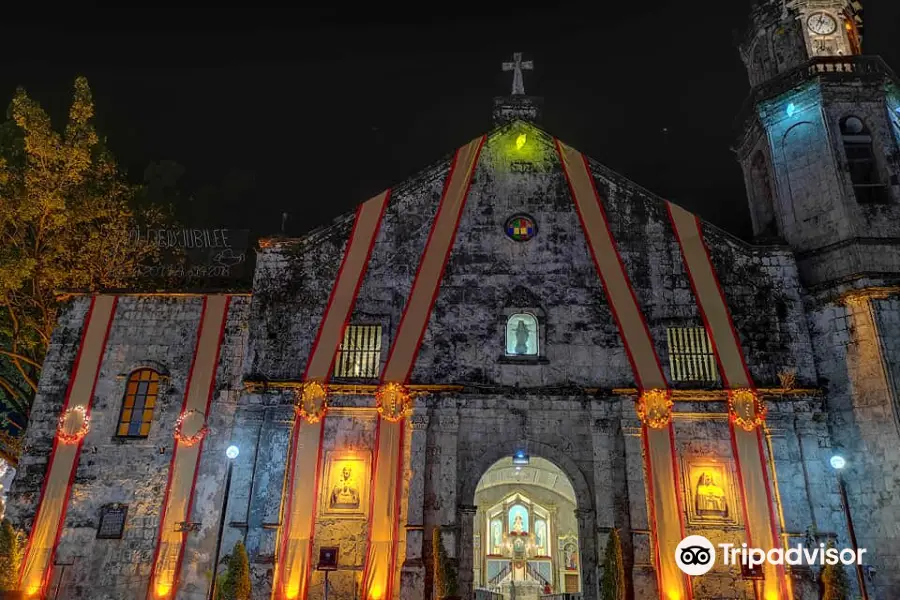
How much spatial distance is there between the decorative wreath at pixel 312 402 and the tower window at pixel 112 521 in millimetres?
5958

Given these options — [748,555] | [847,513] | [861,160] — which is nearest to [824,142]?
[861,160]

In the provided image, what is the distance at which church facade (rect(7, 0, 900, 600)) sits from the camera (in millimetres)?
18953

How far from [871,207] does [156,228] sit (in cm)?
2833

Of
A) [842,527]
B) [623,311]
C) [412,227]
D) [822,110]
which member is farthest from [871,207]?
[412,227]

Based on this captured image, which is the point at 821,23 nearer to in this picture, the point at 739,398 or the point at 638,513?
the point at 739,398

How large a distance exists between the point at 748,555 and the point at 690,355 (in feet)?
19.5

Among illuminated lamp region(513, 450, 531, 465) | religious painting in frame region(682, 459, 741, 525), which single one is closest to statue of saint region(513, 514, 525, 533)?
illuminated lamp region(513, 450, 531, 465)

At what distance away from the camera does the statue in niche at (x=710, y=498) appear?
19.3 metres

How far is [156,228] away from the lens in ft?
99.2

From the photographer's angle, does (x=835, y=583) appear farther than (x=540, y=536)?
No

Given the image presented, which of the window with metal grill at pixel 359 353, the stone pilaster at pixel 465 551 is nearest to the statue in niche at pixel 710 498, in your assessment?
the stone pilaster at pixel 465 551

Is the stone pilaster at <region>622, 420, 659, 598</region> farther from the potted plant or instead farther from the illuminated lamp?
the potted plant

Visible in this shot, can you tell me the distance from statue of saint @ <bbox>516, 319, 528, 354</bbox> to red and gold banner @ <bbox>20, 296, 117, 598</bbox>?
13.7m

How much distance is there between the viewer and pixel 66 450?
67.8 feet
